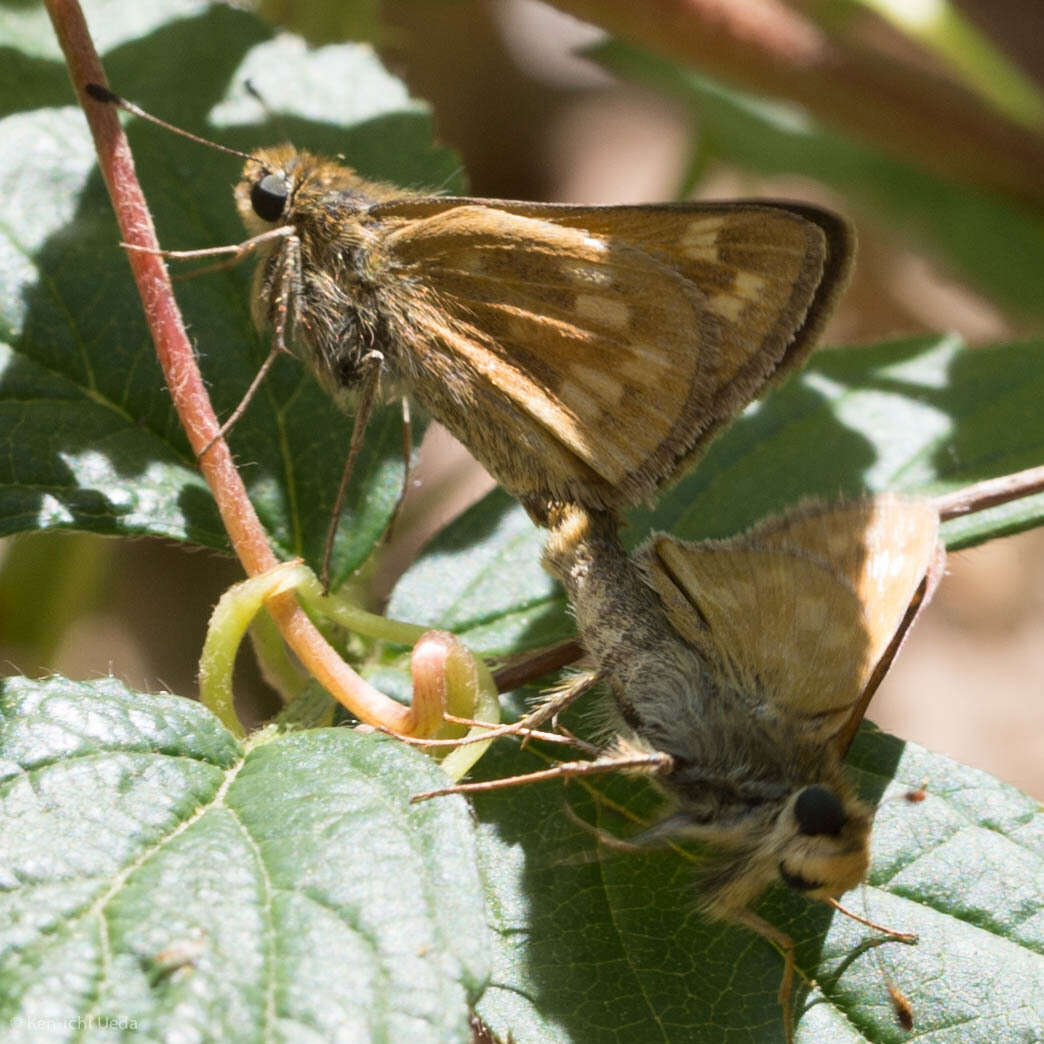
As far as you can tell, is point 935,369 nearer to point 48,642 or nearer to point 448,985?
point 448,985

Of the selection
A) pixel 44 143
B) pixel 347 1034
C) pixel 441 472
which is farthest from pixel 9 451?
pixel 441 472

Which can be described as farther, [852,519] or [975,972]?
[852,519]

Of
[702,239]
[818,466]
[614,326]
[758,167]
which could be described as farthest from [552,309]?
[758,167]

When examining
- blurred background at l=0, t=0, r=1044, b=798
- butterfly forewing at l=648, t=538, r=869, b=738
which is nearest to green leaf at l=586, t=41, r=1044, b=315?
blurred background at l=0, t=0, r=1044, b=798

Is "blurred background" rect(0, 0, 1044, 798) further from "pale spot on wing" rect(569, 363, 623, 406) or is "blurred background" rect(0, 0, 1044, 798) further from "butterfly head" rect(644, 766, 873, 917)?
"butterfly head" rect(644, 766, 873, 917)

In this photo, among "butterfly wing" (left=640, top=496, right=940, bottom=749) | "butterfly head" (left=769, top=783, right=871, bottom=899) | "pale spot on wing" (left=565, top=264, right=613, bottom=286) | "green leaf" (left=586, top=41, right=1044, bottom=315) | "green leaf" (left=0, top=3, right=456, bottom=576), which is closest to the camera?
A: "butterfly head" (left=769, top=783, right=871, bottom=899)

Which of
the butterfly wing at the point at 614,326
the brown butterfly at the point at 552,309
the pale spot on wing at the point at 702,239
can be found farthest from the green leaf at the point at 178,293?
the pale spot on wing at the point at 702,239
